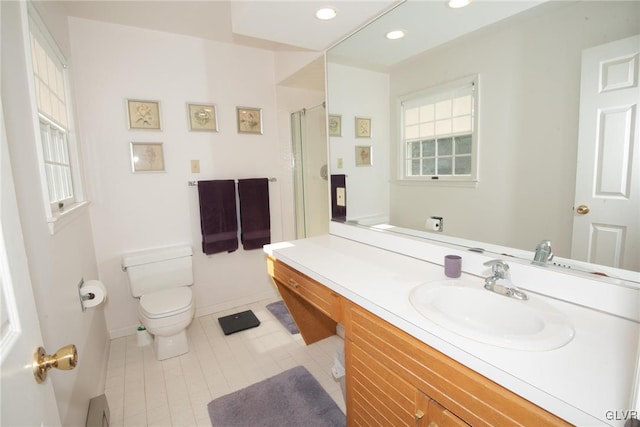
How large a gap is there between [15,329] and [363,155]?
6.00 ft

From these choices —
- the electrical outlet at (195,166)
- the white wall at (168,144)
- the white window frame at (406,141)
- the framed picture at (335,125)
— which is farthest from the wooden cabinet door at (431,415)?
the electrical outlet at (195,166)

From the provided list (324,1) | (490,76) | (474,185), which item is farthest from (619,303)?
(324,1)

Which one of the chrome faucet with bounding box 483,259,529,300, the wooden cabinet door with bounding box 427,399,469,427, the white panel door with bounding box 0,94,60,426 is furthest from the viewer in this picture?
the chrome faucet with bounding box 483,259,529,300

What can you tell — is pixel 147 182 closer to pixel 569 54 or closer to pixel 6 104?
pixel 6 104

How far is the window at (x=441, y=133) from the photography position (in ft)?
4.58

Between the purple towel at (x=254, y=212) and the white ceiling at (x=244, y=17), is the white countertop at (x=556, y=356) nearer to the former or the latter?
the white ceiling at (x=244, y=17)

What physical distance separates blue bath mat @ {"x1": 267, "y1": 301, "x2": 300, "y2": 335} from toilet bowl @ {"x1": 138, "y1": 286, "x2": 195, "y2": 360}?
775 millimetres

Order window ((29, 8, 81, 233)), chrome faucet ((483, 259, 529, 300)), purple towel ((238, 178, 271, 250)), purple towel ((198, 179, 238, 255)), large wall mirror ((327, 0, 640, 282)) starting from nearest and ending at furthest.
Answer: large wall mirror ((327, 0, 640, 282)) → chrome faucet ((483, 259, 529, 300)) → window ((29, 8, 81, 233)) → purple towel ((198, 179, 238, 255)) → purple towel ((238, 178, 271, 250))

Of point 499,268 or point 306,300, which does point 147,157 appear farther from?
point 499,268

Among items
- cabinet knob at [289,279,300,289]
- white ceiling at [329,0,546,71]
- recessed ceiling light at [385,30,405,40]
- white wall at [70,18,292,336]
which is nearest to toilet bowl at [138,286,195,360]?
white wall at [70,18,292,336]

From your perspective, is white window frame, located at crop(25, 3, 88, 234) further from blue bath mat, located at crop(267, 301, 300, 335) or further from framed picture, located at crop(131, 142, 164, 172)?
blue bath mat, located at crop(267, 301, 300, 335)

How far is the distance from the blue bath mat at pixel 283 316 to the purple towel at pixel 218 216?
69cm

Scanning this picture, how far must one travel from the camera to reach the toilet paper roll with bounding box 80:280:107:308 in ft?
5.56

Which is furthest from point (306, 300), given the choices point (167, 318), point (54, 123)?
point (54, 123)
